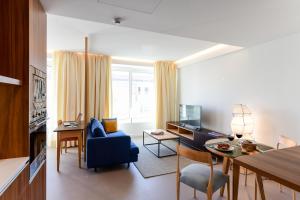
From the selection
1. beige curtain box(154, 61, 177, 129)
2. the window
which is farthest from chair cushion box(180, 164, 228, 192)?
the window

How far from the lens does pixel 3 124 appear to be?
1.24m

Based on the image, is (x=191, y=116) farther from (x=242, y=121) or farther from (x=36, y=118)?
(x=36, y=118)

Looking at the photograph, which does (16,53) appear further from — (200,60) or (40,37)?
(200,60)

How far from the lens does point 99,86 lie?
15.1ft

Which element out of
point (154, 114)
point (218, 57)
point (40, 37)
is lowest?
point (154, 114)

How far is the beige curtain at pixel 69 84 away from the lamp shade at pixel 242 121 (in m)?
3.76

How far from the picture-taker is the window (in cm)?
533

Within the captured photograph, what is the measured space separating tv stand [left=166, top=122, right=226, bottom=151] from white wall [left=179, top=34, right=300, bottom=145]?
1.32ft

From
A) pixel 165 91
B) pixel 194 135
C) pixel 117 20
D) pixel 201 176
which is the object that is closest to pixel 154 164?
pixel 194 135

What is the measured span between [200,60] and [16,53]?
421 cm

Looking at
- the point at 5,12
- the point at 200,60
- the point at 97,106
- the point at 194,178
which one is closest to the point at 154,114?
the point at 97,106

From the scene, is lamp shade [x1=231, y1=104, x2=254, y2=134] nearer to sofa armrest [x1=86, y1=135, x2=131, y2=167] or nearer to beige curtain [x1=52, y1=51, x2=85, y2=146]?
sofa armrest [x1=86, y1=135, x2=131, y2=167]

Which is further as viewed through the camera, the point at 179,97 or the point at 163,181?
the point at 179,97

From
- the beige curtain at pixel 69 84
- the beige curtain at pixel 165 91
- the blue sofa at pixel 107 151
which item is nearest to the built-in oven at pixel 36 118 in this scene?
the blue sofa at pixel 107 151
